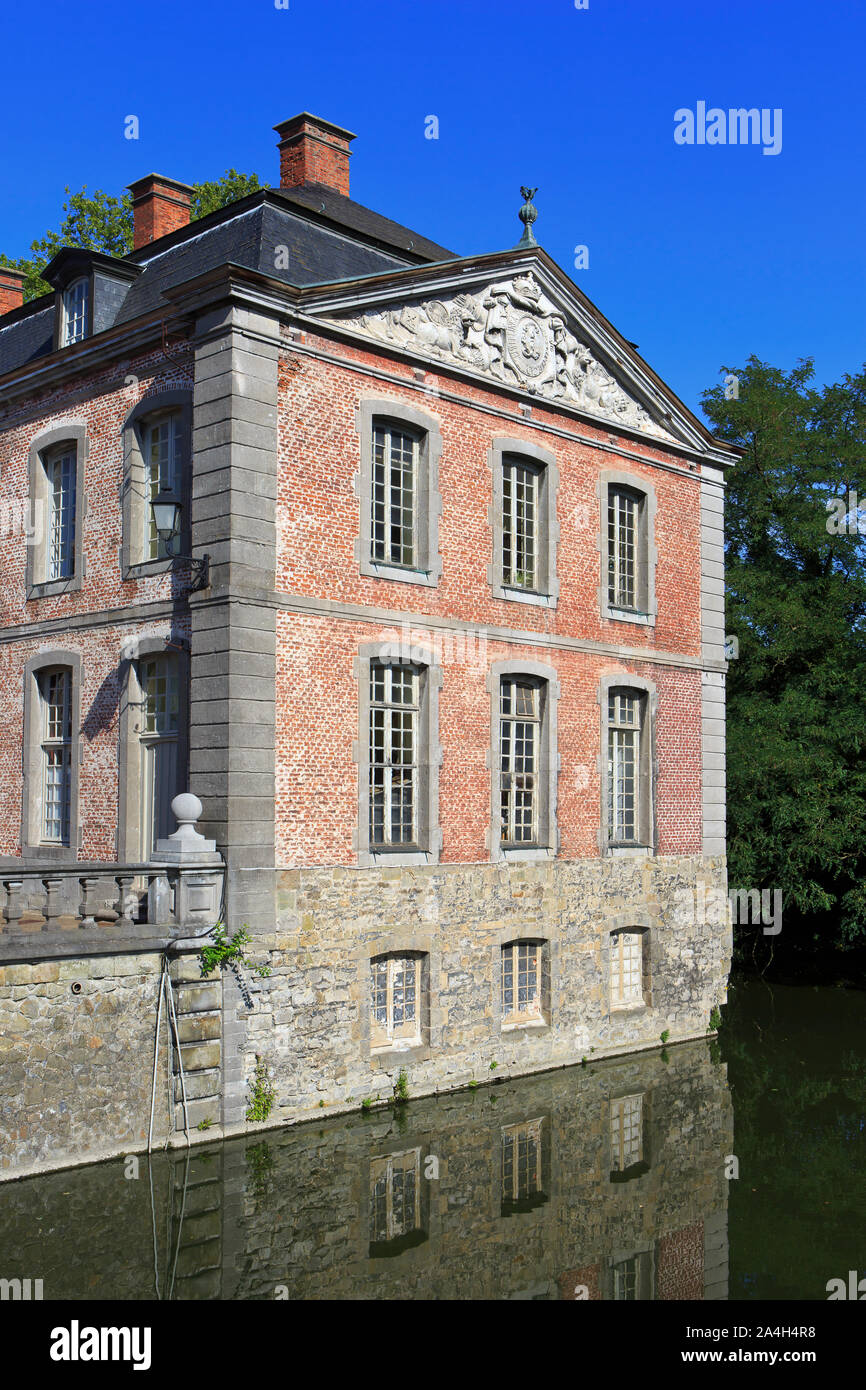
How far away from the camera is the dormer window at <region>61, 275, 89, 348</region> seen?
1582 cm

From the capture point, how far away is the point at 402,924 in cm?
1377

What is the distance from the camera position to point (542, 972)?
1558 centimetres

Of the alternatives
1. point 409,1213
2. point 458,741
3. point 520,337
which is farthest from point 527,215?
point 409,1213

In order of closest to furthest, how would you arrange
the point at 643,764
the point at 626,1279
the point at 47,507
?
1. the point at 626,1279
2. the point at 47,507
3. the point at 643,764

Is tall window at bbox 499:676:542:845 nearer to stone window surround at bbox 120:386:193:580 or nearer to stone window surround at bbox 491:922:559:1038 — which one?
stone window surround at bbox 491:922:559:1038

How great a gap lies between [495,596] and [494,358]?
3.01 m

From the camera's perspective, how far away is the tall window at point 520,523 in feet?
52.2

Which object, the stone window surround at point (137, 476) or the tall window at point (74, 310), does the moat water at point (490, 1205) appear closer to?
the stone window surround at point (137, 476)

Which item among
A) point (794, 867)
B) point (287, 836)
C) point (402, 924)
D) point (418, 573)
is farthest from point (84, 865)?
point (794, 867)

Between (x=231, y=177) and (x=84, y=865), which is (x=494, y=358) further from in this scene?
(x=231, y=177)

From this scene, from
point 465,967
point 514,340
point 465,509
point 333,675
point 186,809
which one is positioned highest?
point 514,340

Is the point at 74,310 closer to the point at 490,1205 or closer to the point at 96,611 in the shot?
the point at 96,611

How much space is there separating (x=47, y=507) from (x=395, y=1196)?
9.63 m

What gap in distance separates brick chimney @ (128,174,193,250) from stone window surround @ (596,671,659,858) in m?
9.45
